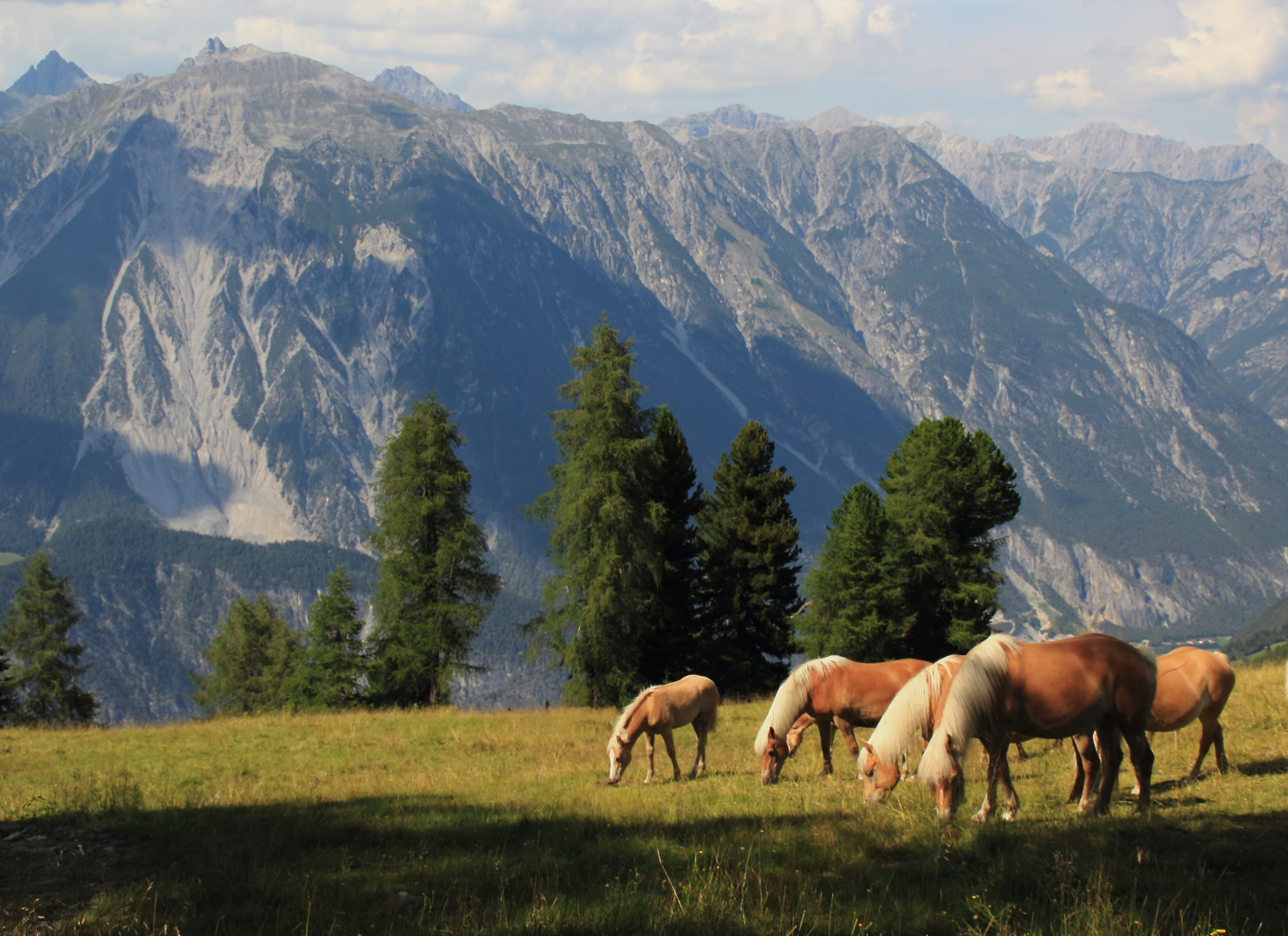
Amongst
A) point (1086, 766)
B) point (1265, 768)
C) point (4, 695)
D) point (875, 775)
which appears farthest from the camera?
point (4, 695)

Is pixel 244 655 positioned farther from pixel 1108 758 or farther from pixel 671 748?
pixel 1108 758

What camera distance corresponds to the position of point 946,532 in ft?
141

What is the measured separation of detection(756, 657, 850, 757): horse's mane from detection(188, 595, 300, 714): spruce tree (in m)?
56.2

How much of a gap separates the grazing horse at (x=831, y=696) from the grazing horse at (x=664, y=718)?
2.04 meters

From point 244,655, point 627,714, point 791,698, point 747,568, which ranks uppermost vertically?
point 747,568

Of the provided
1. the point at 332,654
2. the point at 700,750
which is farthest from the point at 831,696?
the point at 332,654

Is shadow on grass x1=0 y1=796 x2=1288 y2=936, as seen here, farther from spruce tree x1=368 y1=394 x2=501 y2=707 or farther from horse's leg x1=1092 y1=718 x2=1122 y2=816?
spruce tree x1=368 y1=394 x2=501 y2=707

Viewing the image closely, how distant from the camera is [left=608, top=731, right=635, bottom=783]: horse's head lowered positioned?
691 inches

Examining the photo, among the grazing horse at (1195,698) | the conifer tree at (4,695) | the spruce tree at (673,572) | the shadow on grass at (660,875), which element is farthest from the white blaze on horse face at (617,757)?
the conifer tree at (4,695)

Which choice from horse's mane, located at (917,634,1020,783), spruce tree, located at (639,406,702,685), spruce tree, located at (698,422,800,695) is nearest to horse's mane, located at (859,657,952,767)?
horse's mane, located at (917,634,1020,783)

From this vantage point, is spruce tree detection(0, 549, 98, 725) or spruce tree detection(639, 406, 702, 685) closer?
spruce tree detection(639, 406, 702, 685)

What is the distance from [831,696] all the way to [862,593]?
2713 cm

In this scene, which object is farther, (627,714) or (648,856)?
(627,714)

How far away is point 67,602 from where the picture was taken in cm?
5541
